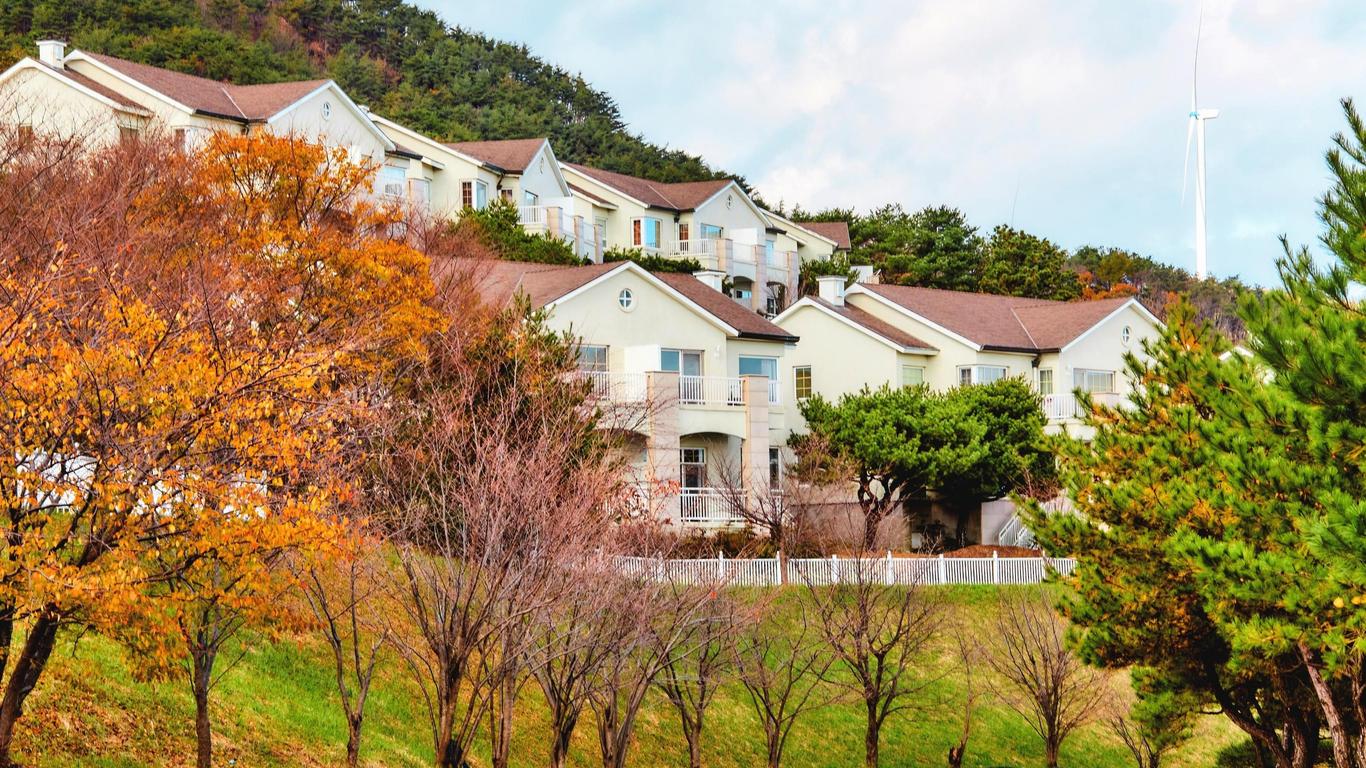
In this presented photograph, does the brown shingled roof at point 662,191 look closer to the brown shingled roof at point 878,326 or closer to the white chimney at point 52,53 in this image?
the brown shingled roof at point 878,326

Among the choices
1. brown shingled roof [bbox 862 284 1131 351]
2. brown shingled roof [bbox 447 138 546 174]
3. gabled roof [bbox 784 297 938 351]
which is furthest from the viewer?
brown shingled roof [bbox 447 138 546 174]

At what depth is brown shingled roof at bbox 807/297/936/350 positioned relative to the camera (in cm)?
4825

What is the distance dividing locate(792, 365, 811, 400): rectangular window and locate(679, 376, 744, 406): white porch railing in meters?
9.31

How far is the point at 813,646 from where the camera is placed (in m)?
29.6

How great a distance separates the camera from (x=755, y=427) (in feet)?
132

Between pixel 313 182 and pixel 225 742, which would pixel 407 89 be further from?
pixel 225 742

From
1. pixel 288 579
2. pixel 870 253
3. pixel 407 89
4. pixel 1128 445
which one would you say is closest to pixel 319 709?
pixel 288 579

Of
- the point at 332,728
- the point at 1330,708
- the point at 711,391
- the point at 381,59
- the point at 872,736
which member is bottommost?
the point at 872,736

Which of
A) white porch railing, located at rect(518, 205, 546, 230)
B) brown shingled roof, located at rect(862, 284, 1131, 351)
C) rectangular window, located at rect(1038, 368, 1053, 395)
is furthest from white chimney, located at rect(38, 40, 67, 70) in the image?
rectangular window, located at rect(1038, 368, 1053, 395)

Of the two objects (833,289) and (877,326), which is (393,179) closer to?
(833,289)

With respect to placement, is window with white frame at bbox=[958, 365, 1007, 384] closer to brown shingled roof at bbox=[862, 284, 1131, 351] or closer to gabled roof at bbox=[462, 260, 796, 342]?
brown shingled roof at bbox=[862, 284, 1131, 351]

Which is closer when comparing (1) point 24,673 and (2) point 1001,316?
(1) point 24,673

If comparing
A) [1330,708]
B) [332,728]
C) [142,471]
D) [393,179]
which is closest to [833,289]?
[393,179]

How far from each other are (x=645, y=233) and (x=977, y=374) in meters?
19.0
